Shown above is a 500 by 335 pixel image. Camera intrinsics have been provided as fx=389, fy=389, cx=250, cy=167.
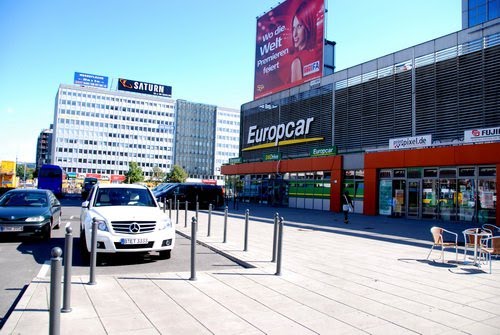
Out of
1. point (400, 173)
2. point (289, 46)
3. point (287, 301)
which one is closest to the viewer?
point (287, 301)

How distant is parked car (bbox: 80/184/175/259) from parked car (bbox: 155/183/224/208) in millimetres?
17299

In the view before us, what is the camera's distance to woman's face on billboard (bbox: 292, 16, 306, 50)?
37344mm

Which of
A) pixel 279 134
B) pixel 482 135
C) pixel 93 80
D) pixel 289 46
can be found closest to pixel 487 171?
pixel 482 135

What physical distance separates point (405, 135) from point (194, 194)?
1462 cm

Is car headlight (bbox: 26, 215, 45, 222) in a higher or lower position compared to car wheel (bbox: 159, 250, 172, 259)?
higher

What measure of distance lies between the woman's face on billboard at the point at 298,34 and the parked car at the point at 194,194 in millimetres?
17440

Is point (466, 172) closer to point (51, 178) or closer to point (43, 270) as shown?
point (43, 270)

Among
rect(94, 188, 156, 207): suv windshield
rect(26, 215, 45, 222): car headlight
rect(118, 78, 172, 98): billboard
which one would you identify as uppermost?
rect(118, 78, 172, 98): billboard

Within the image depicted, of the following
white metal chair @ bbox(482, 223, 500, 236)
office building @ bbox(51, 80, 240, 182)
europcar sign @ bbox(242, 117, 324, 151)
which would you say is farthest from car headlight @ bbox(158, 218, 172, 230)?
office building @ bbox(51, 80, 240, 182)

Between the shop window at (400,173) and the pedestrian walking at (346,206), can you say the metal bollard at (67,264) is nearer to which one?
the pedestrian walking at (346,206)

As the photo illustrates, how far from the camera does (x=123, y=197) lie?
936 centimetres

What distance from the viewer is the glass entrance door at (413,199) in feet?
76.7

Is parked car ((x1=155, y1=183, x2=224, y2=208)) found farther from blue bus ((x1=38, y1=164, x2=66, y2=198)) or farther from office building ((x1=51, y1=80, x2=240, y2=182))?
office building ((x1=51, y1=80, x2=240, y2=182))

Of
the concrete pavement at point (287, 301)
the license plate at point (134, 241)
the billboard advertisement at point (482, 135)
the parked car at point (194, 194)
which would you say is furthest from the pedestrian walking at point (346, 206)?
the license plate at point (134, 241)
